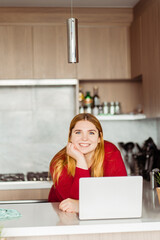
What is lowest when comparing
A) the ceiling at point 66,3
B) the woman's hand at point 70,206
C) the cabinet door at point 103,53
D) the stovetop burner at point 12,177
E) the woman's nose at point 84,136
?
the stovetop burner at point 12,177

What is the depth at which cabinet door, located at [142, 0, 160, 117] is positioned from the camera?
3295 millimetres

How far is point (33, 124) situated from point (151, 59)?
5.08 feet

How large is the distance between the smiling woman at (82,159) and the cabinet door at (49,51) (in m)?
1.75

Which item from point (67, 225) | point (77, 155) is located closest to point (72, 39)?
point (77, 155)

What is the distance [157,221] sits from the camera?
1.84 m

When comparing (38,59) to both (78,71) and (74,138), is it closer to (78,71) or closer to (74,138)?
(78,71)

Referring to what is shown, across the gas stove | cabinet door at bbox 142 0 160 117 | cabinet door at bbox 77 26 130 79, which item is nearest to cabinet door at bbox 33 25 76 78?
cabinet door at bbox 77 26 130 79

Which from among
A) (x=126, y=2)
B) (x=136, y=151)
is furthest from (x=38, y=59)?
A: (x=136, y=151)

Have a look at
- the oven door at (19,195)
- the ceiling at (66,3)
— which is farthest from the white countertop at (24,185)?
the ceiling at (66,3)

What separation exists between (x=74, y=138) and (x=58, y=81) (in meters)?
1.82

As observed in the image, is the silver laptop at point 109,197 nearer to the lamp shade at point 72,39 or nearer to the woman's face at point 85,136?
the woman's face at point 85,136

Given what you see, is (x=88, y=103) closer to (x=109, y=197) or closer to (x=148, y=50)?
(x=148, y=50)

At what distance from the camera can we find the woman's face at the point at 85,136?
225cm

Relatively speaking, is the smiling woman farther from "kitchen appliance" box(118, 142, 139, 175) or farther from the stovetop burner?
"kitchen appliance" box(118, 142, 139, 175)
